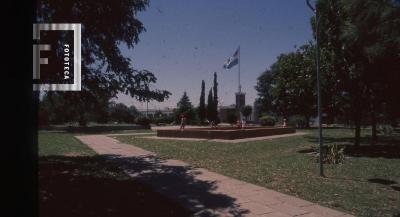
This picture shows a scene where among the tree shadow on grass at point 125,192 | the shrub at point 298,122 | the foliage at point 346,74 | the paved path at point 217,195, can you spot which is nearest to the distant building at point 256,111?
A: the shrub at point 298,122

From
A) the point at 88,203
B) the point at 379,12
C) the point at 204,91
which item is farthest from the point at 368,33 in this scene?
the point at 204,91

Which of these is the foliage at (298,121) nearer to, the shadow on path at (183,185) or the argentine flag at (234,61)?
the argentine flag at (234,61)

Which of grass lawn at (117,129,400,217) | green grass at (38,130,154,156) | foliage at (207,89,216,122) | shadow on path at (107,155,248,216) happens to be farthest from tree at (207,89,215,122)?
shadow on path at (107,155,248,216)

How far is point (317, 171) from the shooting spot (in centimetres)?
1095

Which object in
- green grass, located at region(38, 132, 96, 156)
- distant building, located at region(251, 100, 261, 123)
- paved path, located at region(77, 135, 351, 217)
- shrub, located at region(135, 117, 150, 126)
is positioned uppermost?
distant building, located at region(251, 100, 261, 123)

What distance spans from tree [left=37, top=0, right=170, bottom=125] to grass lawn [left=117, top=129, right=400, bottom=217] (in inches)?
158

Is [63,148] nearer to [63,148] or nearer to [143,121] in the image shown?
[63,148]

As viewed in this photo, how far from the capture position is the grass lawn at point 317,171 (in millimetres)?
7352

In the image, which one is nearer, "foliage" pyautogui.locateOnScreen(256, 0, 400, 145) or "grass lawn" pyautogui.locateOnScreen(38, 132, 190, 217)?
"grass lawn" pyautogui.locateOnScreen(38, 132, 190, 217)

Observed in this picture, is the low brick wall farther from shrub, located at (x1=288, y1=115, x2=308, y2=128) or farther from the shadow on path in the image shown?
shrub, located at (x1=288, y1=115, x2=308, y2=128)

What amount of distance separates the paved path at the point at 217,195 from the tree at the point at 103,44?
234 centimetres

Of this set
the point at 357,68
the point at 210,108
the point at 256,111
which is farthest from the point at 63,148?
the point at 256,111

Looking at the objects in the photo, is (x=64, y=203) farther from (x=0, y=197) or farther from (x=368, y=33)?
(x=368, y=33)

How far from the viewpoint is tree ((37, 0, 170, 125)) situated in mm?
8734
